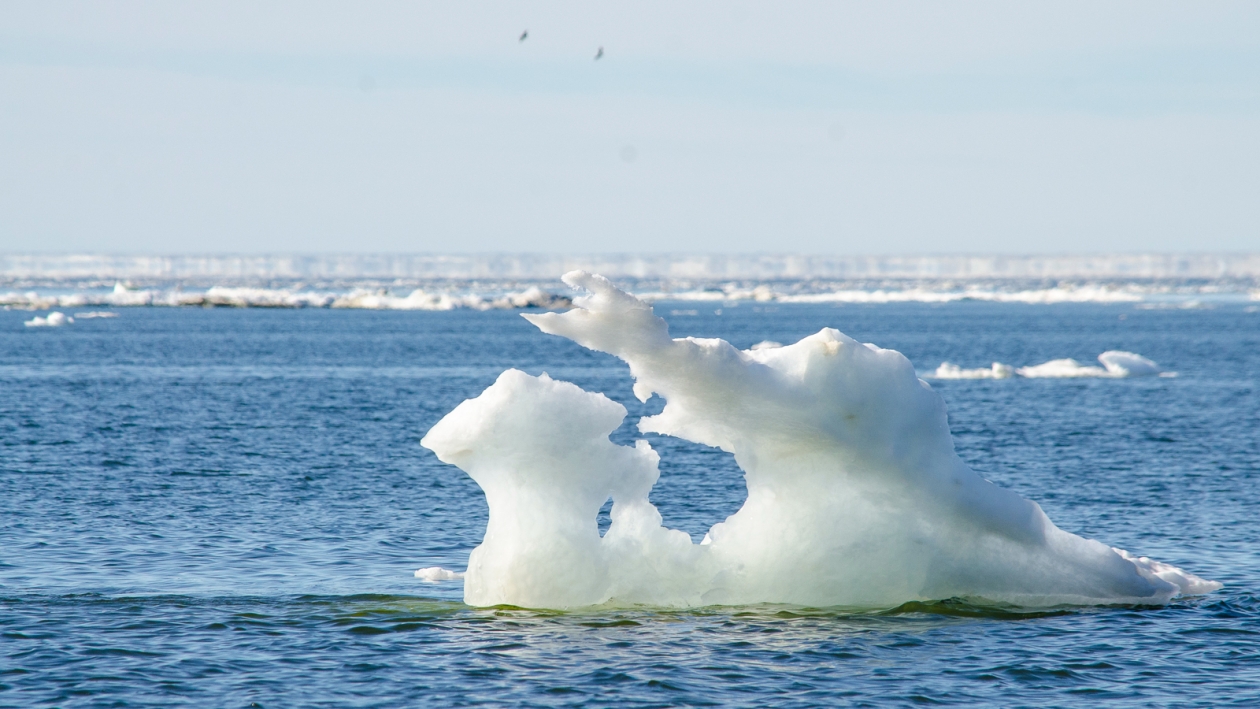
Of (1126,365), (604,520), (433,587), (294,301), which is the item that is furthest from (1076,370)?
(294,301)

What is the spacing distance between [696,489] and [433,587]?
40.9 ft

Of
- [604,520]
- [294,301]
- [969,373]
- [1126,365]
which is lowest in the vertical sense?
[604,520]

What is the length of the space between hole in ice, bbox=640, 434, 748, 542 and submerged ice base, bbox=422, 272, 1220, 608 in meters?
6.03

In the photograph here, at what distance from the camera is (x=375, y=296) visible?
634 feet

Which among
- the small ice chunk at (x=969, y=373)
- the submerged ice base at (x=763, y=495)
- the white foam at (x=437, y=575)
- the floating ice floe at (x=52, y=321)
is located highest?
the submerged ice base at (x=763, y=495)

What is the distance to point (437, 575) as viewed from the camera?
19.9m

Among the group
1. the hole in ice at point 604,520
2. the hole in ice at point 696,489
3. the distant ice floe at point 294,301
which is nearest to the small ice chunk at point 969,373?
the hole in ice at point 696,489

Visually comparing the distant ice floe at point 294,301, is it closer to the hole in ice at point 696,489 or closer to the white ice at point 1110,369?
the white ice at point 1110,369

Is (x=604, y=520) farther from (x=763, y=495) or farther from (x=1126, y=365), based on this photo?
(x=1126, y=365)

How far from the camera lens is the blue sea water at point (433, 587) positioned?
14680mm

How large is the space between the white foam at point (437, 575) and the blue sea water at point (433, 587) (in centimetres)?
28

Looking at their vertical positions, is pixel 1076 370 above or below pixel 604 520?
above

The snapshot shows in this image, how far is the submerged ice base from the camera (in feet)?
56.5

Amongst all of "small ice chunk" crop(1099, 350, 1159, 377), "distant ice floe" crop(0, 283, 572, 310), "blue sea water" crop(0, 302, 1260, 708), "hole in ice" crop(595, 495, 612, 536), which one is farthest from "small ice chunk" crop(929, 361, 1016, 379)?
"distant ice floe" crop(0, 283, 572, 310)
